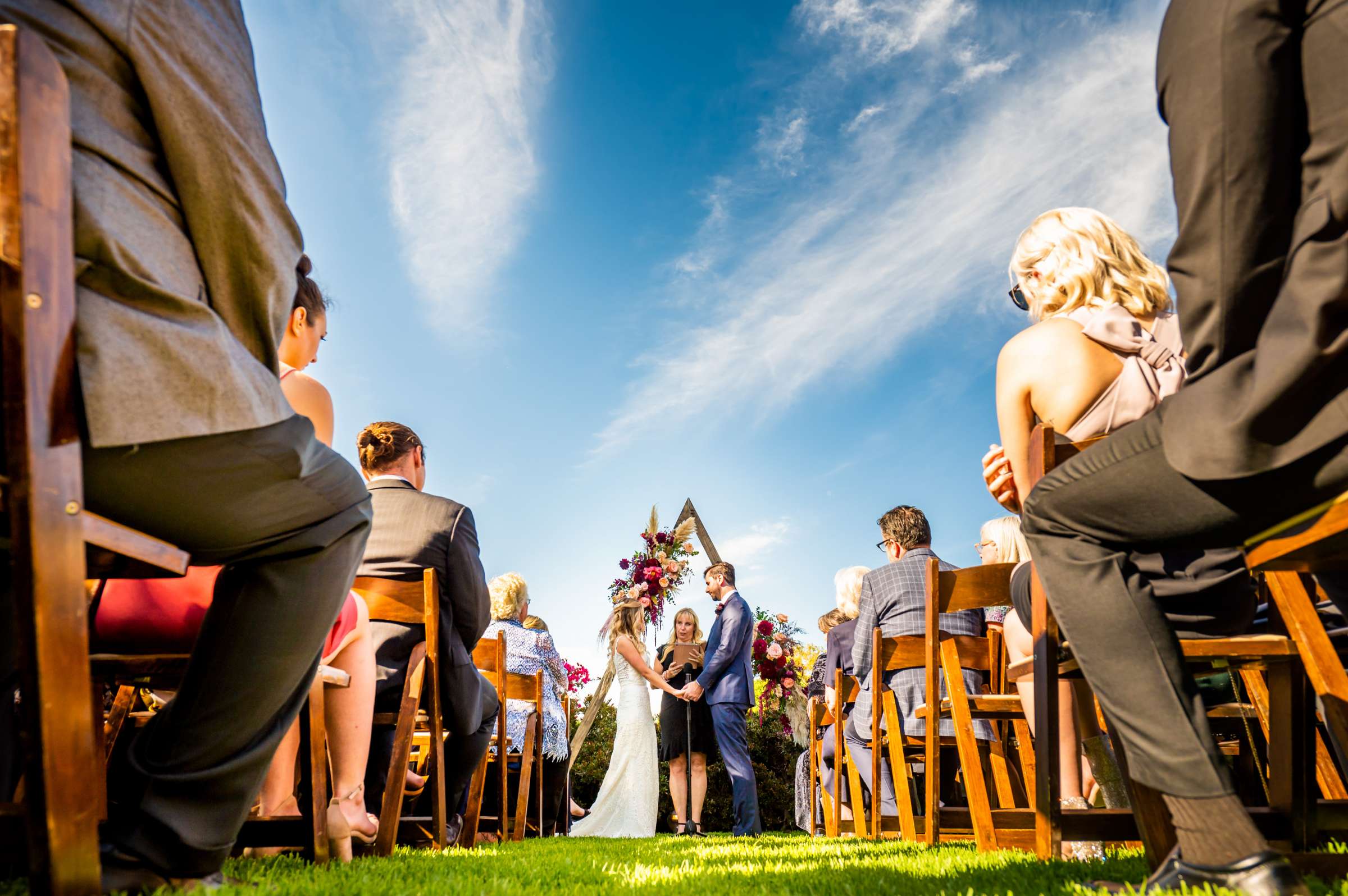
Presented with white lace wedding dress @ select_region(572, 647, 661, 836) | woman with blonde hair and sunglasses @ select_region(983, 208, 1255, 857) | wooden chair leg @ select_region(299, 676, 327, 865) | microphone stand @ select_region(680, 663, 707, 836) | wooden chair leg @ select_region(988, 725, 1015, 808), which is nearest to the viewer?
woman with blonde hair and sunglasses @ select_region(983, 208, 1255, 857)

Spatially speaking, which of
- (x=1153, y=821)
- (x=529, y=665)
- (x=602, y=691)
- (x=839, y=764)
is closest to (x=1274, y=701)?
(x=1153, y=821)

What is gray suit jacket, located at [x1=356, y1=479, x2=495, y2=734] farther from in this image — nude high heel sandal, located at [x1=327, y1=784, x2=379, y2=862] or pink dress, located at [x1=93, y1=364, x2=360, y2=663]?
pink dress, located at [x1=93, y1=364, x2=360, y2=663]

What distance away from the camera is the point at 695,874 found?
2.72 m

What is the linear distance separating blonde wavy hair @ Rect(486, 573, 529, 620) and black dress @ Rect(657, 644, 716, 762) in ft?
6.75

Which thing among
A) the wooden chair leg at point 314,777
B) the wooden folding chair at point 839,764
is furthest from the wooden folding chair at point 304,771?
the wooden folding chair at point 839,764

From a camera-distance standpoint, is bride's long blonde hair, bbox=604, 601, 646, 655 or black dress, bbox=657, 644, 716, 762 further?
bride's long blonde hair, bbox=604, 601, 646, 655

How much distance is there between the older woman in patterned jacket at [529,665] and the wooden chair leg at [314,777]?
527 cm

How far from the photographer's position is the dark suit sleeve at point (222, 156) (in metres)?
1.48

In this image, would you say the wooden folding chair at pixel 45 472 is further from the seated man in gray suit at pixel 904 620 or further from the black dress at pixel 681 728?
the black dress at pixel 681 728

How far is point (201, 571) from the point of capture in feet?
7.41

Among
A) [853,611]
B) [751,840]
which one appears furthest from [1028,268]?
[853,611]

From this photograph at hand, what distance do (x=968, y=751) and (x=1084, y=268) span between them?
2.13 meters

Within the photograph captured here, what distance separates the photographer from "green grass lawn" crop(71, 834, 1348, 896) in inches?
78.6

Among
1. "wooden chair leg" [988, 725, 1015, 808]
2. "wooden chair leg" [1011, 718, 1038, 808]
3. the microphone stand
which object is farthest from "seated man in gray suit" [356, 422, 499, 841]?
the microphone stand
